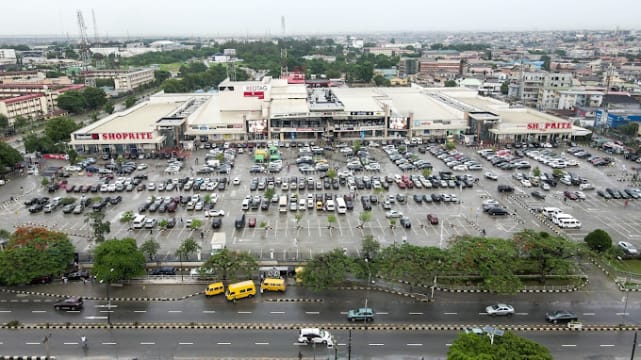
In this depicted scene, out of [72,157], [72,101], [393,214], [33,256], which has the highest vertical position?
[72,101]

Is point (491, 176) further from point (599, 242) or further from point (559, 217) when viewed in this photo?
point (599, 242)

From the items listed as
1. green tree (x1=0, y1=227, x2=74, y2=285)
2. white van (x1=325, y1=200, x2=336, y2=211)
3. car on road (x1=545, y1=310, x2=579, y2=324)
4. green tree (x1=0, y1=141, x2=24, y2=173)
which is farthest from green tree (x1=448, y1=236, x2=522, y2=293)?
green tree (x1=0, y1=141, x2=24, y2=173)

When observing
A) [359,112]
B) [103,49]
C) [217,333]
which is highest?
[103,49]

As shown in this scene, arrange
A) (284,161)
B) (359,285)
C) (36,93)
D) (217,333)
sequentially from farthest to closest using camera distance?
1. (36,93)
2. (284,161)
3. (359,285)
4. (217,333)

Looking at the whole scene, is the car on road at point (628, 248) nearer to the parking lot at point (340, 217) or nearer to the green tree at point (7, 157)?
the parking lot at point (340, 217)

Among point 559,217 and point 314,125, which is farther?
point 314,125

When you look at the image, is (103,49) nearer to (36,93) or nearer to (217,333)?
(36,93)

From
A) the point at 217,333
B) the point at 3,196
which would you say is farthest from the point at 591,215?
the point at 3,196

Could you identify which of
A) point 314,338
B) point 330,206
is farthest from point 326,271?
point 330,206
